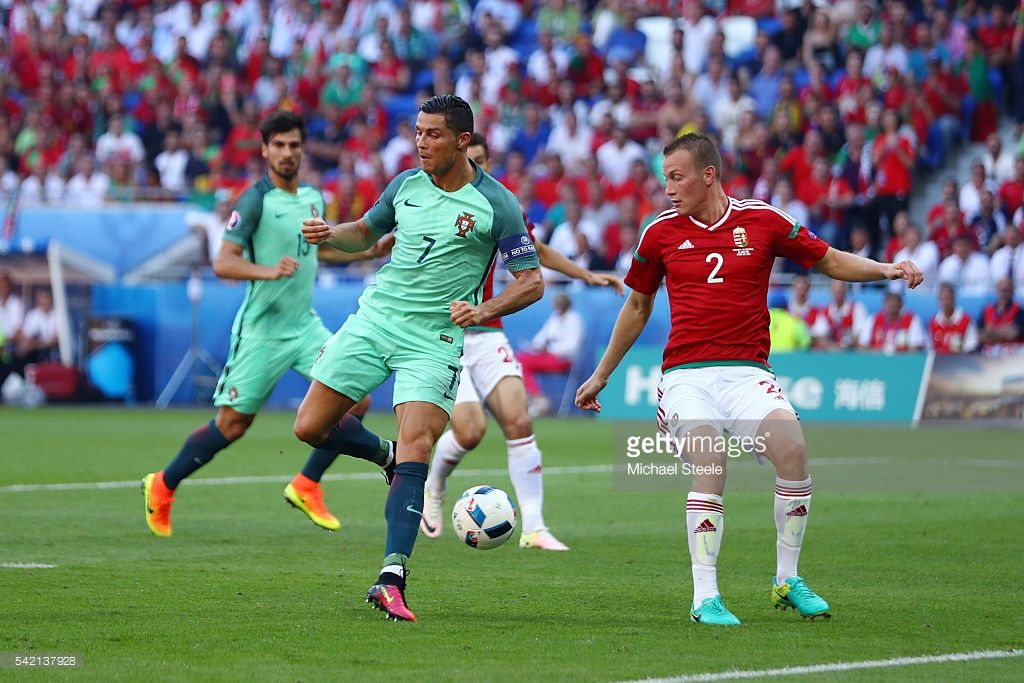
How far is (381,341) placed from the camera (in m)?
7.74

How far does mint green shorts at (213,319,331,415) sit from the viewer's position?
1027 cm

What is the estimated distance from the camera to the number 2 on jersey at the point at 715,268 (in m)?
7.43

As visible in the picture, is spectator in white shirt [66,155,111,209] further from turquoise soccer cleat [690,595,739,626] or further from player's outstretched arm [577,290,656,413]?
turquoise soccer cleat [690,595,739,626]

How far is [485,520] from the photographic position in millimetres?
8258

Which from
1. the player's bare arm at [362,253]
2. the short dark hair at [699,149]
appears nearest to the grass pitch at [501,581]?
the player's bare arm at [362,253]

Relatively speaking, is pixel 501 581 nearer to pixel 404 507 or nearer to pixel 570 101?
pixel 404 507

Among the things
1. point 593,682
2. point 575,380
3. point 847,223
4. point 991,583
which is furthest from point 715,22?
point 593,682

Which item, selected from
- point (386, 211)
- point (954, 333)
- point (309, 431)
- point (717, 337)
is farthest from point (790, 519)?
point (954, 333)

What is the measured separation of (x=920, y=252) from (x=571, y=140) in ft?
21.0

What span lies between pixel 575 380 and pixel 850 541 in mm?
12538

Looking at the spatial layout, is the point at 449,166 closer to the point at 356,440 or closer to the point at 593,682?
the point at 356,440

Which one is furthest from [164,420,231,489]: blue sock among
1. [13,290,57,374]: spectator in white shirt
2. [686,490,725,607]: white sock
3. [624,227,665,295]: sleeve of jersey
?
[13,290,57,374]: spectator in white shirt

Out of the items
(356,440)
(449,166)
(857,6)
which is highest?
(857,6)

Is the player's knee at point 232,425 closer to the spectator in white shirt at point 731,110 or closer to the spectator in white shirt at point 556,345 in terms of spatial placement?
the spectator in white shirt at point 556,345
